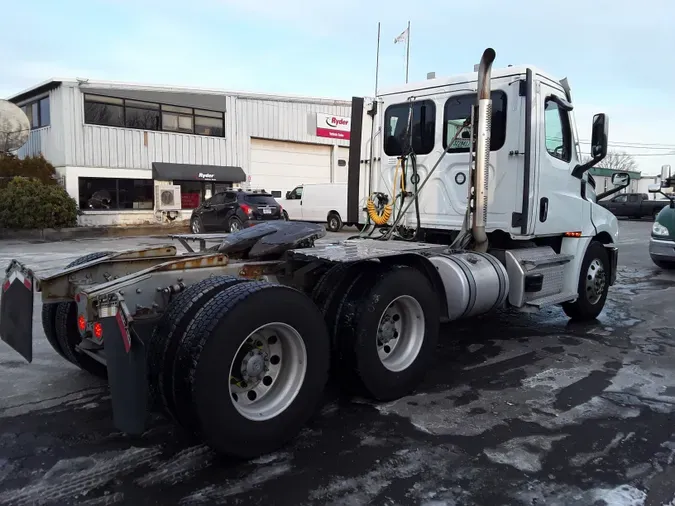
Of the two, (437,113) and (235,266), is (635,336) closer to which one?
(437,113)

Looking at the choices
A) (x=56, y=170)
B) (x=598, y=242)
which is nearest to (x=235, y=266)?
(x=598, y=242)

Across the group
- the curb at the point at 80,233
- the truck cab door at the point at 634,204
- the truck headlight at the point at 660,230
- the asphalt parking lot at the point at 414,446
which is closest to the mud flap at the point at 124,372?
the asphalt parking lot at the point at 414,446

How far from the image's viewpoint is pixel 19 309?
382 centimetres

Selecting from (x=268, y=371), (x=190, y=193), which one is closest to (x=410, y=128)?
(x=268, y=371)

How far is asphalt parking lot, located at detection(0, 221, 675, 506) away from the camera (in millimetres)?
3033

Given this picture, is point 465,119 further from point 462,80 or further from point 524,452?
point 524,452

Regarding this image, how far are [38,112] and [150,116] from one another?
4673mm

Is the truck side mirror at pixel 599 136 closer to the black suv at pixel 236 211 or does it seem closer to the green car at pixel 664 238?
the green car at pixel 664 238

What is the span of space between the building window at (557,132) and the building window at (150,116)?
69.1 ft

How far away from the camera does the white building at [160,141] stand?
73.9 feet

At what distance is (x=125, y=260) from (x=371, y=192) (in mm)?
3359

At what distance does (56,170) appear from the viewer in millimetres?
22672

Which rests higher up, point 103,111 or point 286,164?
point 103,111

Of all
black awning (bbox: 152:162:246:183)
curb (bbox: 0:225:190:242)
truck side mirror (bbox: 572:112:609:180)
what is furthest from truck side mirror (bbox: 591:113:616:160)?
black awning (bbox: 152:162:246:183)
